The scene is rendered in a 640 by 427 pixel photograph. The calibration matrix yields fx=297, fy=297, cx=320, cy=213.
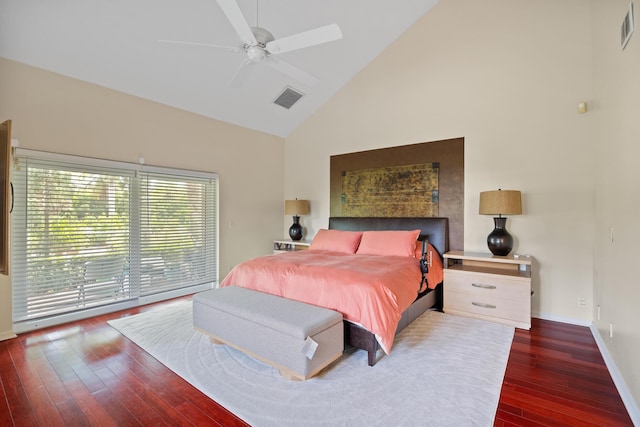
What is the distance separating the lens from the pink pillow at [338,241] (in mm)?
4352

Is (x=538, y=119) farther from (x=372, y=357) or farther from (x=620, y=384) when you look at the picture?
(x=372, y=357)

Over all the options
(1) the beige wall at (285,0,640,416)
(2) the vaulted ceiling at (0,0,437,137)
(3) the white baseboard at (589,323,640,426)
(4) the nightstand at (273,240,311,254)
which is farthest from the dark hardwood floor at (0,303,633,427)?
(4) the nightstand at (273,240,311,254)

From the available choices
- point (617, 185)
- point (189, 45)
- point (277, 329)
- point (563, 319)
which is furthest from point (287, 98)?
point (563, 319)

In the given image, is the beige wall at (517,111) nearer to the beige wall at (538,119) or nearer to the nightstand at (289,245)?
the beige wall at (538,119)

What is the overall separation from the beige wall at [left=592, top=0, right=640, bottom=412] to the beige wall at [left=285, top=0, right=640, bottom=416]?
0.7 inches

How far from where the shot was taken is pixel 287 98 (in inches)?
198

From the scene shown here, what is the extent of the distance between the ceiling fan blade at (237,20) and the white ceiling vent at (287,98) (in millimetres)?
2226

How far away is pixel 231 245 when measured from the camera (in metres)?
5.20

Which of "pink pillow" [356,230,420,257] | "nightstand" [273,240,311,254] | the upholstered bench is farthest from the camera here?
"nightstand" [273,240,311,254]

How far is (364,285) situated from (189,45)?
328 centimetres

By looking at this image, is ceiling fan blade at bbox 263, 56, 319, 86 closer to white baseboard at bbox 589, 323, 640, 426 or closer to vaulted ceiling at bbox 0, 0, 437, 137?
vaulted ceiling at bbox 0, 0, 437, 137

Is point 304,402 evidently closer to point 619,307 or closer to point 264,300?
point 264,300

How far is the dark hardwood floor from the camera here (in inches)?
71.9

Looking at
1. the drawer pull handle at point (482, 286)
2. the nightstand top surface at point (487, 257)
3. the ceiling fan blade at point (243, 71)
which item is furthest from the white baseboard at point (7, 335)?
the drawer pull handle at point (482, 286)
